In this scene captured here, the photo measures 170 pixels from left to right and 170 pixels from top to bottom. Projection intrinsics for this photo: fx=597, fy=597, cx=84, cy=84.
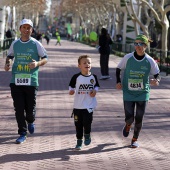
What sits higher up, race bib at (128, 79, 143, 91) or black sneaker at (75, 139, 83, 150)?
race bib at (128, 79, 143, 91)

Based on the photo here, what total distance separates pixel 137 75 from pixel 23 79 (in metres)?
1.71

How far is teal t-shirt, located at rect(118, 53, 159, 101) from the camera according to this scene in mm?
8688

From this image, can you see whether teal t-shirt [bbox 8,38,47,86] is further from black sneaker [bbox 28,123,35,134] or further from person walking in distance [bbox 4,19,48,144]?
black sneaker [bbox 28,123,35,134]

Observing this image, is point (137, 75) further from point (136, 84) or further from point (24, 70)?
point (24, 70)

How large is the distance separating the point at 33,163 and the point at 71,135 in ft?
7.09

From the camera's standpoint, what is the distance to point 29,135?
9.78m

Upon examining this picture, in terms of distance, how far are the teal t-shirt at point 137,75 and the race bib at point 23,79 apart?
142 centimetres

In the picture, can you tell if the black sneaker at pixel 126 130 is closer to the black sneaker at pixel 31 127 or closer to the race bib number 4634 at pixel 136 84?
the race bib number 4634 at pixel 136 84

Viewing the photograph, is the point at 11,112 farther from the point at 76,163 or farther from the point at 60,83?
the point at 60,83

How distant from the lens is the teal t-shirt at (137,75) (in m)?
8.69

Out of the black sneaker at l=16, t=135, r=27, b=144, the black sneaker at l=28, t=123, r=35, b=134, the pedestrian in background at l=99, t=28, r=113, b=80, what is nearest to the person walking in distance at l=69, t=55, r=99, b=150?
the black sneaker at l=16, t=135, r=27, b=144

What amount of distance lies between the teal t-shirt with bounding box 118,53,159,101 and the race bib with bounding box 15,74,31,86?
142 centimetres

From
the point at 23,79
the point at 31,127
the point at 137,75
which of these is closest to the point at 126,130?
the point at 137,75

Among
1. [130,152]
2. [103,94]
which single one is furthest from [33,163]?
[103,94]
